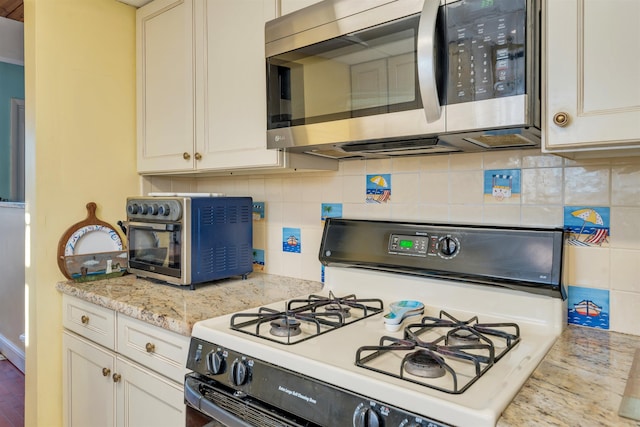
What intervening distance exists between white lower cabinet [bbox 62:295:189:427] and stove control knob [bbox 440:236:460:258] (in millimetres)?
819

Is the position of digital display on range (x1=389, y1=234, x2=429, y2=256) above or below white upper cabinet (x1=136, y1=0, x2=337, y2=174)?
below

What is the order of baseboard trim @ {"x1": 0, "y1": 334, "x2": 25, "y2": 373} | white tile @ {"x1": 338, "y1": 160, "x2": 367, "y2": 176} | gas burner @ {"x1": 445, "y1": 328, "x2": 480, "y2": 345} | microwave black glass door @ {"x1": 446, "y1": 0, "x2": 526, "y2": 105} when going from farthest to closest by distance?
baseboard trim @ {"x1": 0, "y1": 334, "x2": 25, "y2": 373} → white tile @ {"x1": 338, "y1": 160, "x2": 367, "y2": 176} → gas burner @ {"x1": 445, "y1": 328, "x2": 480, "y2": 345} → microwave black glass door @ {"x1": 446, "y1": 0, "x2": 526, "y2": 105}

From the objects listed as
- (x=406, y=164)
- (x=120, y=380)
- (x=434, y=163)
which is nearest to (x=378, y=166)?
(x=406, y=164)

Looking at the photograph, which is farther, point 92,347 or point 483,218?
point 92,347

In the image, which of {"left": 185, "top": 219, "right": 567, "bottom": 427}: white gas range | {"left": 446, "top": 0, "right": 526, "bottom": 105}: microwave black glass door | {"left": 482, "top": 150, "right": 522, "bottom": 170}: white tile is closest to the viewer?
{"left": 185, "top": 219, "right": 567, "bottom": 427}: white gas range

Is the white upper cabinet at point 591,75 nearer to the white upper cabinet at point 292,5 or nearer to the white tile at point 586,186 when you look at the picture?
the white tile at point 586,186

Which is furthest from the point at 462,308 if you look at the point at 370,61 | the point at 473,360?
the point at 370,61

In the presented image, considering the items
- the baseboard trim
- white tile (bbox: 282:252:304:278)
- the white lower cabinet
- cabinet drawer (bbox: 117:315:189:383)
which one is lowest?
the baseboard trim

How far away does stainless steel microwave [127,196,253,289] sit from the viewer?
64.7 inches

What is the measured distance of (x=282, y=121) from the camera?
54.0 inches

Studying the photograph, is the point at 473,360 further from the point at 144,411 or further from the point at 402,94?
the point at 144,411

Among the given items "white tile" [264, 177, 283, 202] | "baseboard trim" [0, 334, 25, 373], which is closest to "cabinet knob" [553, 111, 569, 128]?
"white tile" [264, 177, 283, 202]

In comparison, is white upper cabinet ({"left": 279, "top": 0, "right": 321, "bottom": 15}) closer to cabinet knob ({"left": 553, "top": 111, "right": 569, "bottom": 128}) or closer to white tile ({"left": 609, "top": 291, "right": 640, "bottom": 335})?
cabinet knob ({"left": 553, "top": 111, "right": 569, "bottom": 128})

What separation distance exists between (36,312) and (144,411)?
723mm
